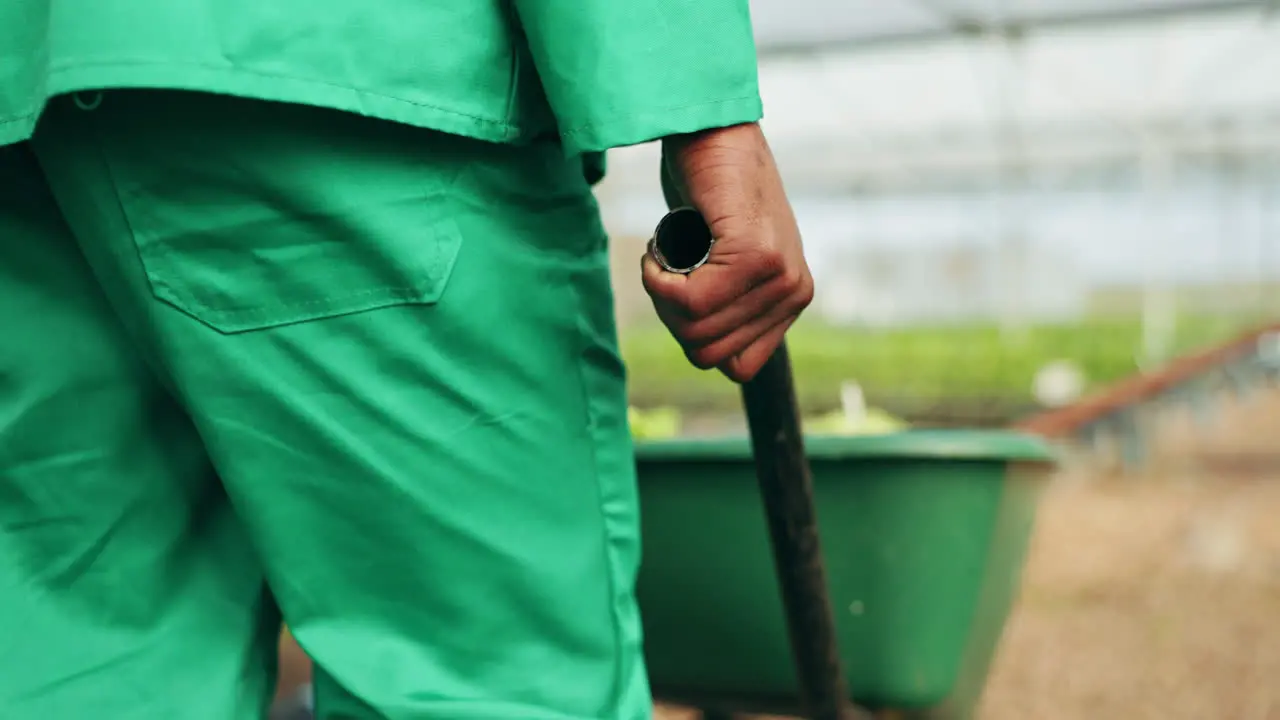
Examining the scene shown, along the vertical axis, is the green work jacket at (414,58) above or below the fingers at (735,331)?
above

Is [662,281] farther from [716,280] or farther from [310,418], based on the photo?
[310,418]

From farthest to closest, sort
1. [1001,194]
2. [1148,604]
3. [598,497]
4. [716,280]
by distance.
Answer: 1. [1001,194]
2. [1148,604]
3. [598,497]
4. [716,280]

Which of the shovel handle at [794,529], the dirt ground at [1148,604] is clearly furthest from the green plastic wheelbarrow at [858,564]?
the dirt ground at [1148,604]

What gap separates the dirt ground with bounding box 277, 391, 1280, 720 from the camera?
9.65 ft

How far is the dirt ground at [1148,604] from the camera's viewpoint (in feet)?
9.65

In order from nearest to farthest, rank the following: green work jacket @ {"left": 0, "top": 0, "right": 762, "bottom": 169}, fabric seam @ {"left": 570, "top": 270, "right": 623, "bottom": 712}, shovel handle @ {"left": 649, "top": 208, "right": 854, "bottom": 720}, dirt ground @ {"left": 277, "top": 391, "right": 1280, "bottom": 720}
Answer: green work jacket @ {"left": 0, "top": 0, "right": 762, "bottom": 169} < fabric seam @ {"left": 570, "top": 270, "right": 623, "bottom": 712} < shovel handle @ {"left": 649, "top": 208, "right": 854, "bottom": 720} < dirt ground @ {"left": 277, "top": 391, "right": 1280, "bottom": 720}

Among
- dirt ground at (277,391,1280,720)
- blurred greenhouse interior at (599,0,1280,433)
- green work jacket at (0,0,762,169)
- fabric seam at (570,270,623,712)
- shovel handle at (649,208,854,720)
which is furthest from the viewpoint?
blurred greenhouse interior at (599,0,1280,433)

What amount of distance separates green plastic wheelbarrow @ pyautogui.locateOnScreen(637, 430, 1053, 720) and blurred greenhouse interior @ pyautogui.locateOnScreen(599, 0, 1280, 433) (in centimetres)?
463

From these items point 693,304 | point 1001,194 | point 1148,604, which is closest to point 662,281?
point 693,304

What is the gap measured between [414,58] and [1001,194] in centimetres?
1828

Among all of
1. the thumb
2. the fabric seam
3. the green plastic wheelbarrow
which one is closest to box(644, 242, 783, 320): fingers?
the thumb

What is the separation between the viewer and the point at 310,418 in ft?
2.58

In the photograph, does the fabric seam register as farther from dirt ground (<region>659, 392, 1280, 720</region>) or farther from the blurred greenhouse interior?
the blurred greenhouse interior

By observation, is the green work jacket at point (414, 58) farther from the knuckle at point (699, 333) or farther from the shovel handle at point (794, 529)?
the shovel handle at point (794, 529)
